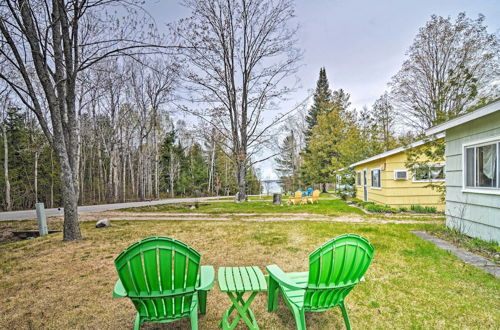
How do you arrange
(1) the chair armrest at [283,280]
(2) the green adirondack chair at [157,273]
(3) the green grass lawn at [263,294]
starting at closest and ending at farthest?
(2) the green adirondack chair at [157,273]
(1) the chair armrest at [283,280]
(3) the green grass lawn at [263,294]

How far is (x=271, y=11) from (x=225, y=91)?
18.0ft

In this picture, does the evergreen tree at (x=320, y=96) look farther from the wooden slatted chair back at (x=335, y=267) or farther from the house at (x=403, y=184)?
the wooden slatted chair back at (x=335, y=267)

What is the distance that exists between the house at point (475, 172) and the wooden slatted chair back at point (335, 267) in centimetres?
425

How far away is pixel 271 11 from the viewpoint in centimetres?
1573

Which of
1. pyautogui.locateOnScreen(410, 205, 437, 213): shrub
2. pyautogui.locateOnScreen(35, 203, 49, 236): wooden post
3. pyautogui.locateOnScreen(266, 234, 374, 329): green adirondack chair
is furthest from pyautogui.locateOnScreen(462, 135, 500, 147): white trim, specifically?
pyautogui.locateOnScreen(35, 203, 49, 236): wooden post

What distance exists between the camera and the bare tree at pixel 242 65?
15.4 metres

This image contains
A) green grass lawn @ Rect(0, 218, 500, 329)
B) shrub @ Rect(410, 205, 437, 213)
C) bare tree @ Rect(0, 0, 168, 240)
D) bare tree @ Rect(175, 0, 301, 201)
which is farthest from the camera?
bare tree @ Rect(175, 0, 301, 201)

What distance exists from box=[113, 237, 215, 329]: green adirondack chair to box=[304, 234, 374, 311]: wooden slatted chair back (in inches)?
37.8

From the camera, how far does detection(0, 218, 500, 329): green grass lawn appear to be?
2.69m

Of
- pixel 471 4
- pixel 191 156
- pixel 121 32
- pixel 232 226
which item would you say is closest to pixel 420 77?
pixel 471 4

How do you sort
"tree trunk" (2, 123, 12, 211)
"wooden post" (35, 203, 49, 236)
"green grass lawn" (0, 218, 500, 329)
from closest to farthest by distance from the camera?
"green grass lawn" (0, 218, 500, 329) < "wooden post" (35, 203, 49, 236) < "tree trunk" (2, 123, 12, 211)

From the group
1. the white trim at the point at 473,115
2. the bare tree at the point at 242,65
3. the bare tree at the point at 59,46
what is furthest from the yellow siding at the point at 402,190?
the bare tree at the point at 59,46

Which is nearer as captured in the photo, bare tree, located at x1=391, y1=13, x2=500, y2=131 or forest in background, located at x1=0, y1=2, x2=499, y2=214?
bare tree, located at x1=391, y1=13, x2=500, y2=131

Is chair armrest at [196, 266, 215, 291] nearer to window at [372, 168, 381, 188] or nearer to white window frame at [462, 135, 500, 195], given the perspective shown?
white window frame at [462, 135, 500, 195]
